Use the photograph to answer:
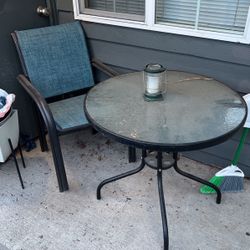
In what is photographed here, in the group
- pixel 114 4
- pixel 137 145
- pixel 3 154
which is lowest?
pixel 3 154

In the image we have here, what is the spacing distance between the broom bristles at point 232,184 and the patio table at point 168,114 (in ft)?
1.32

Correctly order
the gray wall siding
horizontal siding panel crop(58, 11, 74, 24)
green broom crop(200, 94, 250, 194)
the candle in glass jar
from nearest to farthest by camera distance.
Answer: the candle in glass jar → the gray wall siding → green broom crop(200, 94, 250, 194) → horizontal siding panel crop(58, 11, 74, 24)

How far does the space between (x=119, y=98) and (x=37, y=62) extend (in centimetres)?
80

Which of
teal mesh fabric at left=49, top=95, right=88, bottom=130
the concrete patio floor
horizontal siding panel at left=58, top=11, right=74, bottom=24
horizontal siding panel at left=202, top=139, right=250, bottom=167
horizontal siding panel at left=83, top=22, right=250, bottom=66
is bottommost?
the concrete patio floor

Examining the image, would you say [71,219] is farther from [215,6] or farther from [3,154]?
[215,6]

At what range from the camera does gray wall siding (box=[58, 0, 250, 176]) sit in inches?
68.8

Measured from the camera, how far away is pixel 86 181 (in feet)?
6.69

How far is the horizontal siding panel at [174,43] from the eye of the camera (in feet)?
5.62

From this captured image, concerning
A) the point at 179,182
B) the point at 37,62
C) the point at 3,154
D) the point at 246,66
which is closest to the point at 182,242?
the point at 179,182

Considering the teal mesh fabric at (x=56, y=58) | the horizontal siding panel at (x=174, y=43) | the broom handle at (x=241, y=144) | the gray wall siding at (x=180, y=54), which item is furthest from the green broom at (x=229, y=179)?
the teal mesh fabric at (x=56, y=58)

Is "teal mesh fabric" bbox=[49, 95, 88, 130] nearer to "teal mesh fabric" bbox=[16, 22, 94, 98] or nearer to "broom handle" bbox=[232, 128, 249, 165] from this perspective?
"teal mesh fabric" bbox=[16, 22, 94, 98]

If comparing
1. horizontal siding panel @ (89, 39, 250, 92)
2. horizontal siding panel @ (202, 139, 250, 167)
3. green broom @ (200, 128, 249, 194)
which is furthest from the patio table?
horizontal siding panel @ (202, 139, 250, 167)

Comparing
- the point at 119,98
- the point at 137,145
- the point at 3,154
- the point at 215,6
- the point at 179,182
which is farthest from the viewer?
the point at 179,182

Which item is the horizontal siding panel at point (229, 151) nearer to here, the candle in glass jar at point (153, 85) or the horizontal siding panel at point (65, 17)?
the candle in glass jar at point (153, 85)
